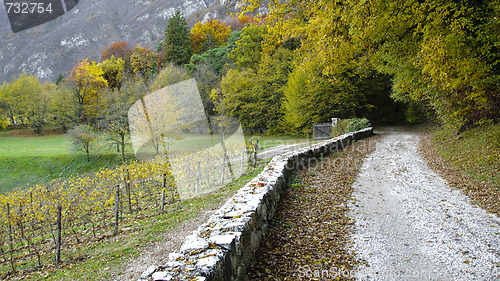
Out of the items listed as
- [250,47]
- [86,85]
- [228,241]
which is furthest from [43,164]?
[228,241]

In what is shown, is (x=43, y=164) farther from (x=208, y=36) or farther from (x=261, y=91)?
(x=208, y=36)

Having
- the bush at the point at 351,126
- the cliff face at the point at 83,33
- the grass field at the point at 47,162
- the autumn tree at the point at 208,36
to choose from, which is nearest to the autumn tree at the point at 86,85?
the grass field at the point at 47,162

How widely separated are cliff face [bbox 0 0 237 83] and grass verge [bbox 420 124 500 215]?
80.6 metres

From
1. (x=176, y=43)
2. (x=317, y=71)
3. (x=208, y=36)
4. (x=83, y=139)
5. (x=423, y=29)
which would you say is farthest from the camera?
(x=208, y=36)

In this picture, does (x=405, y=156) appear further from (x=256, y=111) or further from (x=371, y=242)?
(x=256, y=111)

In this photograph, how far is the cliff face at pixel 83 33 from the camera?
9900cm

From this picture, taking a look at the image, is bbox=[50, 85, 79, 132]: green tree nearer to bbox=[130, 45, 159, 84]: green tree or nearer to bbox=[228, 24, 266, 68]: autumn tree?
bbox=[130, 45, 159, 84]: green tree

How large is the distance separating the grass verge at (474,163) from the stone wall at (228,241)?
497 centimetres

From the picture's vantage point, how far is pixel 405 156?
12.3 metres

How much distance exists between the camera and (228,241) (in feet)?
10.1

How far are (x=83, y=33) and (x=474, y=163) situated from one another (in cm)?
13699

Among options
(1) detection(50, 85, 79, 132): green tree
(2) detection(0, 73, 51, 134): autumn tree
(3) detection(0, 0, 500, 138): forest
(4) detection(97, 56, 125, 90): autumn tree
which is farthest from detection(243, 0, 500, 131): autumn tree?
(4) detection(97, 56, 125, 90): autumn tree

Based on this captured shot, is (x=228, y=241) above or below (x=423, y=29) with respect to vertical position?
below

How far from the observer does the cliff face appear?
9900 centimetres
